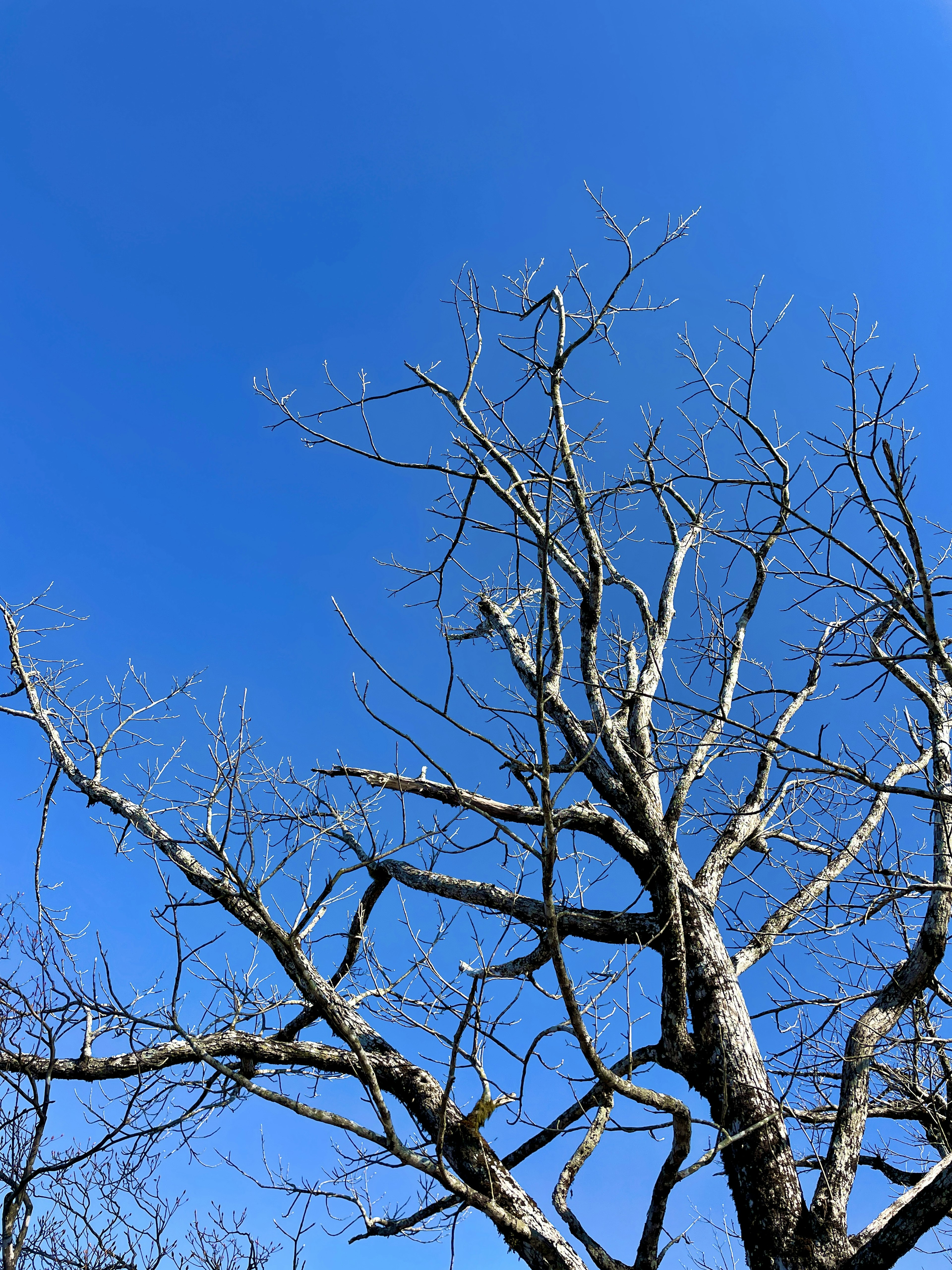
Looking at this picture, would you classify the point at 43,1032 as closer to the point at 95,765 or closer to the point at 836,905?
the point at 95,765

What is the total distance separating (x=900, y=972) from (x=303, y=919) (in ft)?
11.2

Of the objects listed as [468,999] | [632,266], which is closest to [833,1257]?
[468,999]

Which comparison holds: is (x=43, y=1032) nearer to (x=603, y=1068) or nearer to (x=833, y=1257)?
(x=603, y=1068)

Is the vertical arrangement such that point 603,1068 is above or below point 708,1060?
below

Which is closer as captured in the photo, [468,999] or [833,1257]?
[468,999]

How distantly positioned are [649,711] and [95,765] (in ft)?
14.3

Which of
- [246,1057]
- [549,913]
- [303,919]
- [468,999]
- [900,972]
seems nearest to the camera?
[549,913]

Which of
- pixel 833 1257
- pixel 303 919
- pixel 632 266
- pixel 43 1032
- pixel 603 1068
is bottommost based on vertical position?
pixel 833 1257

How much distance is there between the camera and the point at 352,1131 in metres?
2.82

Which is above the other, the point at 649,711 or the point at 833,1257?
the point at 649,711

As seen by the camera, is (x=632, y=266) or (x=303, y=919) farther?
(x=632, y=266)

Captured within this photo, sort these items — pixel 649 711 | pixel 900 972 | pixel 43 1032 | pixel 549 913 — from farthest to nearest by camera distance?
pixel 649 711 < pixel 900 972 < pixel 43 1032 < pixel 549 913

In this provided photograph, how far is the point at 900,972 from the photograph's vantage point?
15.0ft

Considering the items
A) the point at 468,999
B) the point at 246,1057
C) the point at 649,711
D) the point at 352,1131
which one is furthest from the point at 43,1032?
the point at 649,711
